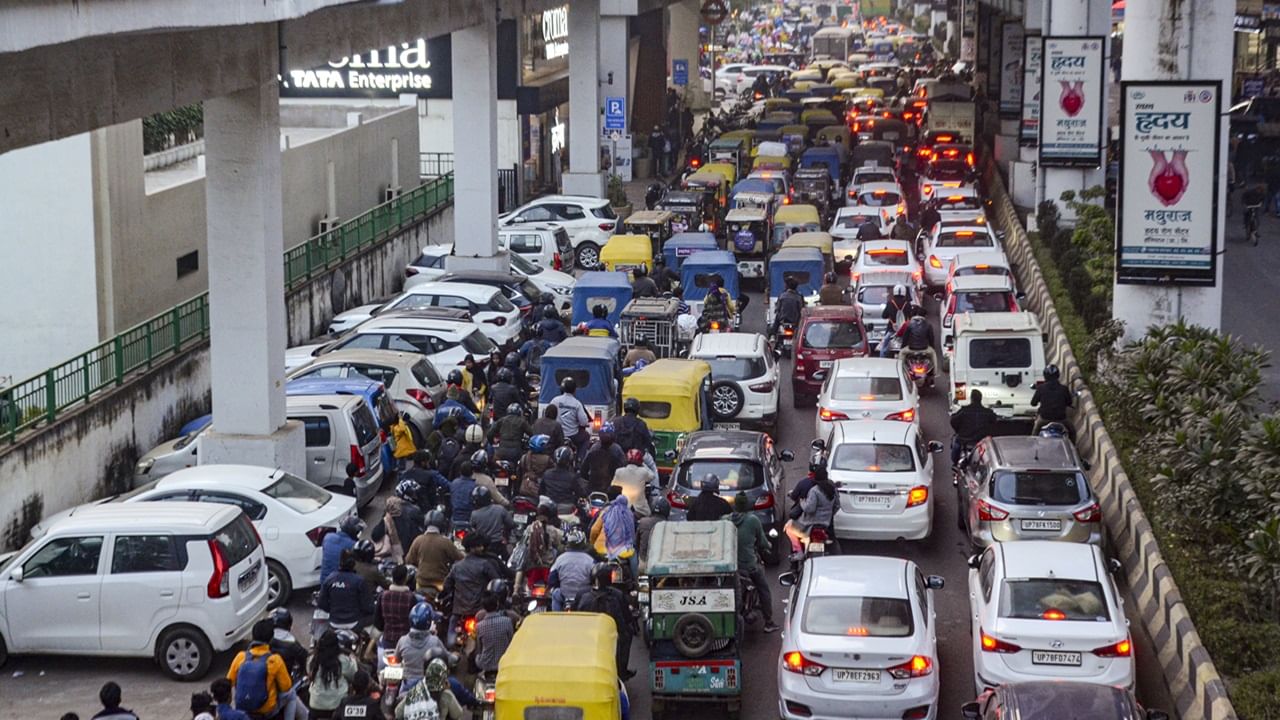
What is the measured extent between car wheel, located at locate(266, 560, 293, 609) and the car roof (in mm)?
5861

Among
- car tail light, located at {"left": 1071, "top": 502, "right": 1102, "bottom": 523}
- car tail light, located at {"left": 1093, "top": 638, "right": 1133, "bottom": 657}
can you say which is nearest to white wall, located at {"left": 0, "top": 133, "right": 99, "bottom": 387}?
car tail light, located at {"left": 1071, "top": 502, "right": 1102, "bottom": 523}

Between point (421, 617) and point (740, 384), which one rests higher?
point (740, 384)

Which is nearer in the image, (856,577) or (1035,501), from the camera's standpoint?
(856,577)

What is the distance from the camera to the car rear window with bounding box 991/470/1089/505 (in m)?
18.7

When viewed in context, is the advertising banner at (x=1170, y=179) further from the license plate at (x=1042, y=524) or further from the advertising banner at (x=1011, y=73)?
the advertising banner at (x=1011, y=73)

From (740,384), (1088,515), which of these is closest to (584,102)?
(740,384)

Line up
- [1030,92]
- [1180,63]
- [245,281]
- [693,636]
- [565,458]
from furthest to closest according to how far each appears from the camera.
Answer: [1030,92], [1180,63], [245,281], [565,458], [693,636]

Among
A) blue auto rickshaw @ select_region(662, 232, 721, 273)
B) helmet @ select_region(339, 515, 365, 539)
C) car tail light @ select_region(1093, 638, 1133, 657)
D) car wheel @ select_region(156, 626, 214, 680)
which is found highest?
blue auto rickshaw @ select_region(662, 232, 721, 273)

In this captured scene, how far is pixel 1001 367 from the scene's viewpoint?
25.0 m

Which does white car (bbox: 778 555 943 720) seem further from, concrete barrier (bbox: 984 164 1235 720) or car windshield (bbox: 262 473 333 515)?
car windshield (bbox: 262 473 333 515)

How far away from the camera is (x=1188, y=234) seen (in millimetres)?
24375

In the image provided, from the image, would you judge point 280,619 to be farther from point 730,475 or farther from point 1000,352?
point 1000,352

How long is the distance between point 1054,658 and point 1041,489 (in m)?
4.44

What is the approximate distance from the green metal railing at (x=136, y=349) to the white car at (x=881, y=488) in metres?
9.59
